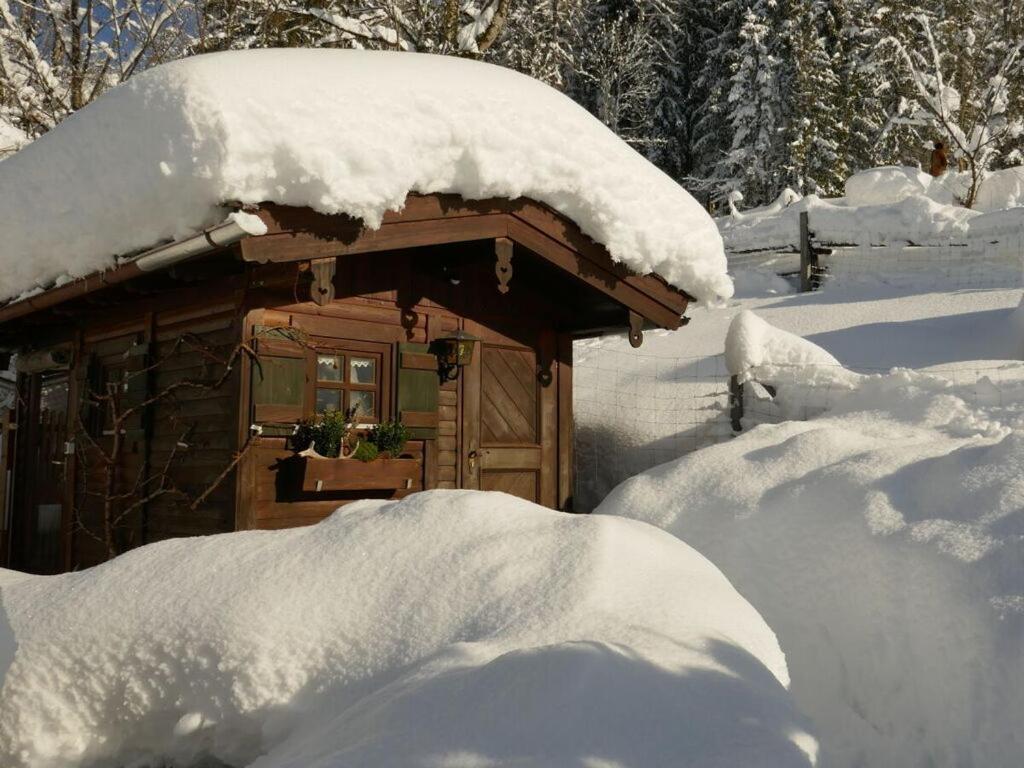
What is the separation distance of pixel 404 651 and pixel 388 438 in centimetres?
386

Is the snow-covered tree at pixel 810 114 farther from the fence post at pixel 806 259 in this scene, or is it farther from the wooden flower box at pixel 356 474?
the wooden flower box at pixel 356 474

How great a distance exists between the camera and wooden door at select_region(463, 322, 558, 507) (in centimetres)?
802

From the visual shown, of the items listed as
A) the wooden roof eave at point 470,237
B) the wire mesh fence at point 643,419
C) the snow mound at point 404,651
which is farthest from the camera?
the wire mesh fence at point 643,419

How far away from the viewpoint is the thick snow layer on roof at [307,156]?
5496 mm

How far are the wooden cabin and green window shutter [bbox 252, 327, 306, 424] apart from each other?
0.01 meters

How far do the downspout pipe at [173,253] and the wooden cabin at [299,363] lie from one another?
0.02 meters

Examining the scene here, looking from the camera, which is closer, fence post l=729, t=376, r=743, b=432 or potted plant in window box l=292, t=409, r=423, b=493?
potted plant in window box l=292, t=409, r=423, b=493

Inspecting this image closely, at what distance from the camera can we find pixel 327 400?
6.99 m

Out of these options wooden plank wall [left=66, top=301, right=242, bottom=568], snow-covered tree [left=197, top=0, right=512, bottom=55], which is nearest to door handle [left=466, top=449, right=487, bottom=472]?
wooden plank wall [left=66, top=301, right=242, bottom=568]

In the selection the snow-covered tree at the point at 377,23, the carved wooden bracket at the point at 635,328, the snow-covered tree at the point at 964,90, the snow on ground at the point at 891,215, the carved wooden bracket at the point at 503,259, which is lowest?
the carved wooden bracket at the point at 635,328

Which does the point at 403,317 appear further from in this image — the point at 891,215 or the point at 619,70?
the point at 619,70

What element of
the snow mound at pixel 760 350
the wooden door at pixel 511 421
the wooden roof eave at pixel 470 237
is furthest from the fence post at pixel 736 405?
the wooden door at pixel 511 421

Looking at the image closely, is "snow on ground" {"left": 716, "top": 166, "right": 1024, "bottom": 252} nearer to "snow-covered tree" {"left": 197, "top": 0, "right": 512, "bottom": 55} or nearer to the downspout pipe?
"snow-covered tree" {"left": 197, "top": 0, "right": 512, "bottom": 55}

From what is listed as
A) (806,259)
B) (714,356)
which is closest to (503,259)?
(714,356)
